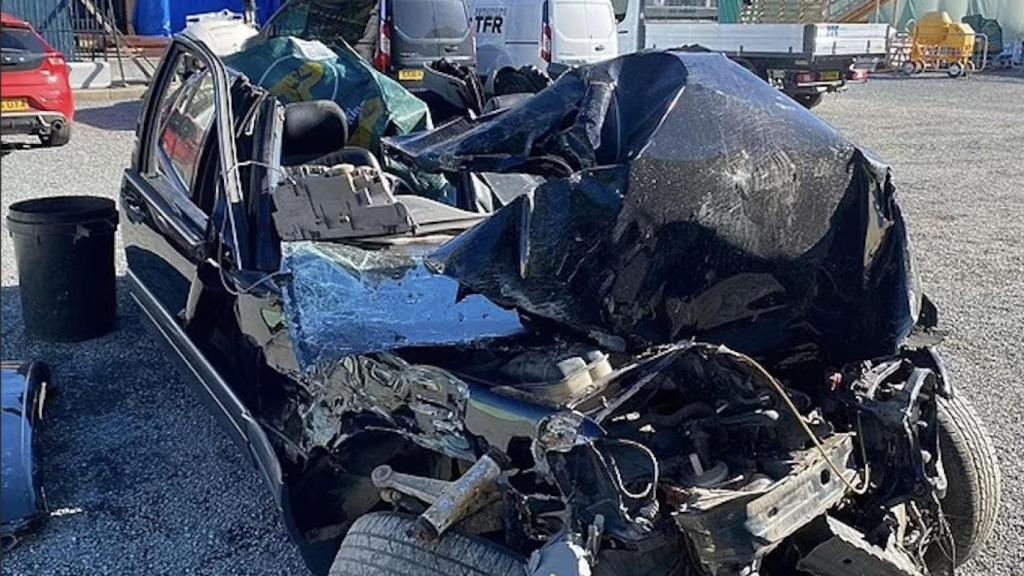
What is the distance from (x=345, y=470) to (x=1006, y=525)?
2403 millimetres

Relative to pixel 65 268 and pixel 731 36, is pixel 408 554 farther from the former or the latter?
pixel 731 36

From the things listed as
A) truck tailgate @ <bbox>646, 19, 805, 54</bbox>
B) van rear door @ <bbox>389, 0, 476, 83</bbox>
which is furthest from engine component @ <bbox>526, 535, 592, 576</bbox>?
truck tailgate @ <bbox>646, 19, 805, 54</bbox>

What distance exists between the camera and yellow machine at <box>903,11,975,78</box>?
25875mm

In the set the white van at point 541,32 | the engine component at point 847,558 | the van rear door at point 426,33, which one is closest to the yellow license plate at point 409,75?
the van rear door at point 426,33

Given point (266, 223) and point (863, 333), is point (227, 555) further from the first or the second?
point (863, 333)

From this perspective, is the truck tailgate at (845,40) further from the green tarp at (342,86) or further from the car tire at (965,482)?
the car tire at (965,482)

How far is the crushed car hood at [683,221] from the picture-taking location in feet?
8.22

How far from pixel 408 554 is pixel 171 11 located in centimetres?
1703

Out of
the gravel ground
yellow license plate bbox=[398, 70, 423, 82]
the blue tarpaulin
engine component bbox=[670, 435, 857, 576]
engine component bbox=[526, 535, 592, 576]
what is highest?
the blue tarpaulin

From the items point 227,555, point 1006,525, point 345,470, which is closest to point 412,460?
point 345,470

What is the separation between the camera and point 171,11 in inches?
698

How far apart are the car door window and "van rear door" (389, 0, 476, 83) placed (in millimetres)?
8014

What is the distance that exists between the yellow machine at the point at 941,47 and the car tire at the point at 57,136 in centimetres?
2145

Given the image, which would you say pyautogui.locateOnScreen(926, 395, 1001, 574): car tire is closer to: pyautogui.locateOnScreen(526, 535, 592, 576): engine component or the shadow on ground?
pyautogui.locateOnScreen(526, 535, 592, 576): engine component
